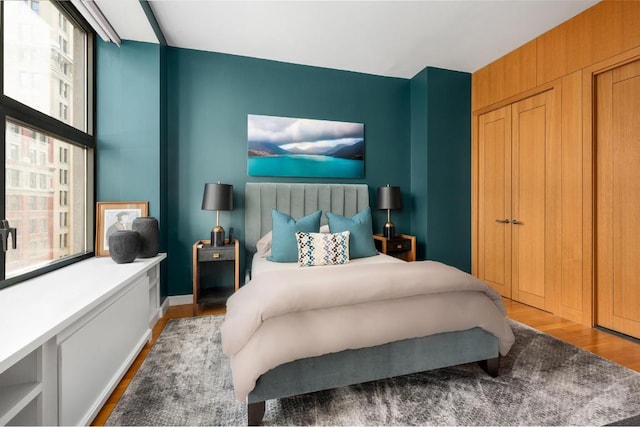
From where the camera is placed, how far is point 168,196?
10.7 feet

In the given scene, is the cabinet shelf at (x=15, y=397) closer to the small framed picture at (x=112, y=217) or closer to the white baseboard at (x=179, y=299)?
the small framed picture at (x=112, y=217)

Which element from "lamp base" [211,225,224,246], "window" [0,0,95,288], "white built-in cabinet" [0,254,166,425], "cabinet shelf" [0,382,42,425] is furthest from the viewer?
"lamp base" [211,225,224,246]

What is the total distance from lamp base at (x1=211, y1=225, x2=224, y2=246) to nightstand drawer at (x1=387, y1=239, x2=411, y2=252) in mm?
1930

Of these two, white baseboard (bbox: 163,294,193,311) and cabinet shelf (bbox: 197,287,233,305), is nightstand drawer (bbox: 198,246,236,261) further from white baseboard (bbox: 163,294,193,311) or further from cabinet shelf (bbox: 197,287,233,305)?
white baseboard (bbox: 163,294,193,311)

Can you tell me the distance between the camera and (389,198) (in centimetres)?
359

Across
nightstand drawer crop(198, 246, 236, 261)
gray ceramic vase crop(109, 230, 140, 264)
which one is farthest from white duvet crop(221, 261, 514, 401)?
nightstand drawer crop(198, 246, 236, 261)

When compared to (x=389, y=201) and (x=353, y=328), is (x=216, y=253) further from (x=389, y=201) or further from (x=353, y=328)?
(x=389, y=201)

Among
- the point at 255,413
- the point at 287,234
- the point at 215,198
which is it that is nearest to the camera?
the point at 255,413

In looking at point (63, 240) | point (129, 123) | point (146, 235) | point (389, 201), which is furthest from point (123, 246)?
point (389, 201)

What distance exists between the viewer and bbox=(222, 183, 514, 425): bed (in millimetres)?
1413

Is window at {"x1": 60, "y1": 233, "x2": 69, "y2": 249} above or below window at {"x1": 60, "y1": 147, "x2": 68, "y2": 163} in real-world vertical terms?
below

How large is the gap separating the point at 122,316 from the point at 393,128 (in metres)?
3.66

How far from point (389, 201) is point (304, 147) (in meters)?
1.25

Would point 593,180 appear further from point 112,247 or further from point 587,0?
point 112,247
